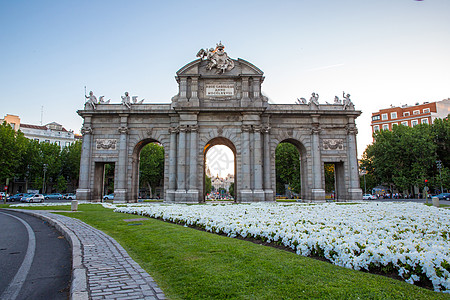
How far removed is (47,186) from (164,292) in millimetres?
85055

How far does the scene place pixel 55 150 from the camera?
220 feet

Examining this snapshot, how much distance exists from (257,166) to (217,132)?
612 cm

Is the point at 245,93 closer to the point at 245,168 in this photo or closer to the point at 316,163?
the point at 245,168

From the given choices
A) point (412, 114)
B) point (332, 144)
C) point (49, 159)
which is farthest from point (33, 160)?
point (412, 114)

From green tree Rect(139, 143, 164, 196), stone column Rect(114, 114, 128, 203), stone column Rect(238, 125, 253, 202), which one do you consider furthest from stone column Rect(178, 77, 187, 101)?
green tree Rect(139, 143, 164, 196)

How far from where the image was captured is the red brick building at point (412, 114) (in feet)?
251

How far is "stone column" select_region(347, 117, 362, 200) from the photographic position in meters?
34.6

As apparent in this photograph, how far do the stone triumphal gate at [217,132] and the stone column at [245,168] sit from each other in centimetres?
11

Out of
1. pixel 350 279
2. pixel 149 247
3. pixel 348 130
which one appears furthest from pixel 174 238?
pixel 348 130

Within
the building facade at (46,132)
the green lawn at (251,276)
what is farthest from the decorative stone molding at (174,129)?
the building facade at (46,132)

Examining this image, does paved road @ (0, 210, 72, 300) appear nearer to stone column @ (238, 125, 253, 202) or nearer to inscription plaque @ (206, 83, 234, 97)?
stone column @ (238, 125, 253, 202)

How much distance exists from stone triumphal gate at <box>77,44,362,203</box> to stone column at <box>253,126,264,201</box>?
0.11 metres

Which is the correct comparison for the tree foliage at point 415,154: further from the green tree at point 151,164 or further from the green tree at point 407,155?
the green tree at point 151,164

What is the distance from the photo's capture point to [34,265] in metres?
7.98
